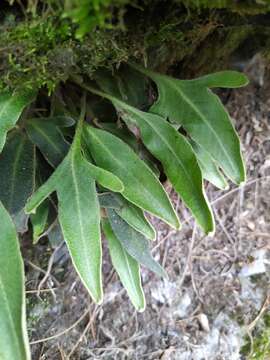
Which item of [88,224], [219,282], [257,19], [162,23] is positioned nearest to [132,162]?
[88,224]

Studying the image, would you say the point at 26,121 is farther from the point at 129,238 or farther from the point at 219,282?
the point at 219,282

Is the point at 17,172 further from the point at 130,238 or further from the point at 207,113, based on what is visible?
the point at 207,113

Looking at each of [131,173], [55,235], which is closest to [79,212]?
[131,173]

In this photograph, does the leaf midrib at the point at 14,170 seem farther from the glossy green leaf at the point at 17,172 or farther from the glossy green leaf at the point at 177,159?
the glossy green leaf at the point at 177,159

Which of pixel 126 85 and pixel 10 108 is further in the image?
pixel 126 85

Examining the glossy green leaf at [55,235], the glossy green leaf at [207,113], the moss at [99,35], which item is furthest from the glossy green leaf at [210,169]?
the glossy green leaf at [55,235]

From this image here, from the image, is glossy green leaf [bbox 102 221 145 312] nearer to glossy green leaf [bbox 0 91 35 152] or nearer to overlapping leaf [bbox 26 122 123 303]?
overlapping leaf [bbox 26 122 123 303]

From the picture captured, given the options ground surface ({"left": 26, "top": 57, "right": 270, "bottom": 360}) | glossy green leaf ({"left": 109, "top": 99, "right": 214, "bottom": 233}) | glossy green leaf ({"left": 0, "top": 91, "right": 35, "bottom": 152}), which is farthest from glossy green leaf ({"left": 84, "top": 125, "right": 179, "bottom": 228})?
ground surface ({"left": 26, "top": 57, "right": 270, "bottom": 360})
